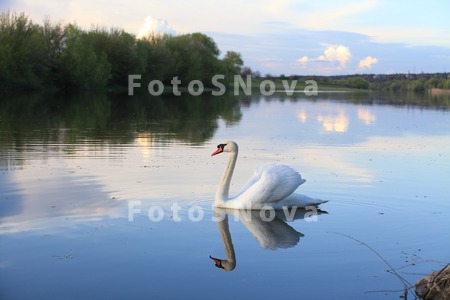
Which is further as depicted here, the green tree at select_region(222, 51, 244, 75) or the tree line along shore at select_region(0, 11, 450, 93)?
the green tree at select_region(222, 51, 244, 75)

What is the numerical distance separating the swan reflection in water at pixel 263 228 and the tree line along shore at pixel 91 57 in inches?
2463

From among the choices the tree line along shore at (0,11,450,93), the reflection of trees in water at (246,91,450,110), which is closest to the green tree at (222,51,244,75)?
the tree line along shore at (0,11,450,93)

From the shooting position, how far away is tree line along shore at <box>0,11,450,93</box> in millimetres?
71875

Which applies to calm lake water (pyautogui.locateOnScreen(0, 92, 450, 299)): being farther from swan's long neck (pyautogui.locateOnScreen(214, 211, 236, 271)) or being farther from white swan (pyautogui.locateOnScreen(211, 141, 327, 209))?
white swan (pyautogui.locateOnScreen(211, 141, 327, 209))

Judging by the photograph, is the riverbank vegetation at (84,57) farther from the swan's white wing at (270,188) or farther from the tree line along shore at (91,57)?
the swan's white wing at (270,188)

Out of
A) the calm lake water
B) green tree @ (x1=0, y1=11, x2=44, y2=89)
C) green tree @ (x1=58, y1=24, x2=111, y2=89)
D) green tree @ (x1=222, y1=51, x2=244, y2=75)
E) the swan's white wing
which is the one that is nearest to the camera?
the calm lake water

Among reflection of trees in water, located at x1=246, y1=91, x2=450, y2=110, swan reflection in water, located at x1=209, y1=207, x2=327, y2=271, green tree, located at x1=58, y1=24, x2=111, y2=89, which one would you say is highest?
green tree, located at x1=58, y1=24, x2=111, y2=89

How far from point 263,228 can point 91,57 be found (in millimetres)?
77031

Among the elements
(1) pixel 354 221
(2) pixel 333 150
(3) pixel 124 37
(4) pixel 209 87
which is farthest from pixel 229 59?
(1) pixel 354 221

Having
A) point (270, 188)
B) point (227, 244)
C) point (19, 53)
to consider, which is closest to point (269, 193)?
point (270, 188)

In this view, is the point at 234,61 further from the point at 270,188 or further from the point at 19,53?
the point at 270,188

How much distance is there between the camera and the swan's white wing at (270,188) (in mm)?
10594

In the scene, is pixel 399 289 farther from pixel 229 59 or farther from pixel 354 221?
pixel 229 59

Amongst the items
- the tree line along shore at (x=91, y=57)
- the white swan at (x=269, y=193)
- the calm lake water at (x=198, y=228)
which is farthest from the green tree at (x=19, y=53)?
the white swan at (x=269, y=193)
